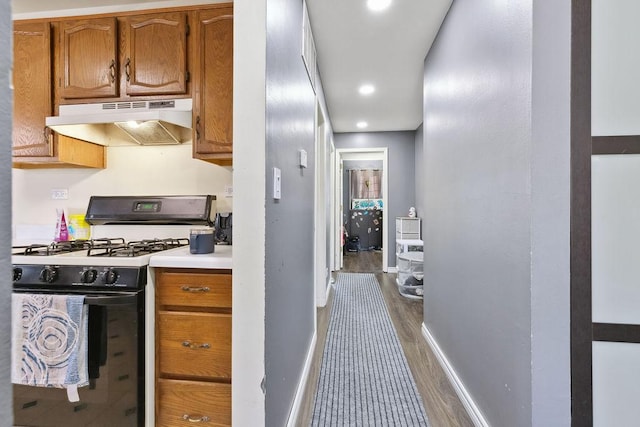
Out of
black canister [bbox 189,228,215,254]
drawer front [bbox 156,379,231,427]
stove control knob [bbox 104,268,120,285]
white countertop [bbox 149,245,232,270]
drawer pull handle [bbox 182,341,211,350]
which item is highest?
black canister [bbox 189,228,215,254]

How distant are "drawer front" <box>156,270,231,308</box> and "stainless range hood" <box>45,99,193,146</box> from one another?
2.84 feet

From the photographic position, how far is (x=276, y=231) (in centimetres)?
119

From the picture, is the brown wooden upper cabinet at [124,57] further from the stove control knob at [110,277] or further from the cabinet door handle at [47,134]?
the stove control knob at [110,277]

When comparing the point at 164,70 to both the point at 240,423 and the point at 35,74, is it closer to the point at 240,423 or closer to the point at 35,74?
the point at 35,74

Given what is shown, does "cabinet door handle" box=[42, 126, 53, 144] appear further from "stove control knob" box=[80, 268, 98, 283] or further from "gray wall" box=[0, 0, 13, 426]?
"gray wall" box=[0, 0, 13, 426]

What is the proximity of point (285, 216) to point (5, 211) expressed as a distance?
1.05 meters

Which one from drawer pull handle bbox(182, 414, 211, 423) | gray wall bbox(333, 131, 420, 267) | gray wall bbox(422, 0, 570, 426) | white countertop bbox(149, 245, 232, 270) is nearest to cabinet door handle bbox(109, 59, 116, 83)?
white countertop bbox(149, 245, 232, 270)

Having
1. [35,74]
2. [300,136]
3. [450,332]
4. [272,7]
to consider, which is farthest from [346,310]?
[35,74]

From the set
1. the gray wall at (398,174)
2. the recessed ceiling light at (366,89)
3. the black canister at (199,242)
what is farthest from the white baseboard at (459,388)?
the gray wall at (398,174)

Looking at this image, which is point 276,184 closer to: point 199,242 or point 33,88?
point 199,242

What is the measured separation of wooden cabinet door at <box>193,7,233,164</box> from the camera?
1.64 metres

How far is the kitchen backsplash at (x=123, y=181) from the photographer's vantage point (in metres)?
1.96

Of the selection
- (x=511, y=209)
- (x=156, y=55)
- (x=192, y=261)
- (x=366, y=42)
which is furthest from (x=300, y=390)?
(x=366, y=42)

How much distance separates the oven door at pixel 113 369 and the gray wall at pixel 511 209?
1.53m
